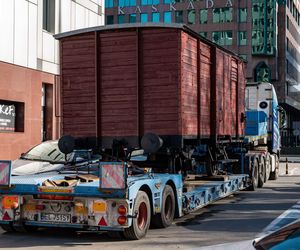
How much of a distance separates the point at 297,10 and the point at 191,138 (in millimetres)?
88716

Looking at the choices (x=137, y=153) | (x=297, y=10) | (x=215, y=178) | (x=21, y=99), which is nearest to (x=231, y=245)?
(x=137, y=153)

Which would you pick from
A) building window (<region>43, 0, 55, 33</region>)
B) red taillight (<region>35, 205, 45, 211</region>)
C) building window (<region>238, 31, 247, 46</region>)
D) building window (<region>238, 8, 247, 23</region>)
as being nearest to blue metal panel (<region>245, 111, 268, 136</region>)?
red taillight (<region>35, 205, 45, 211</region>)

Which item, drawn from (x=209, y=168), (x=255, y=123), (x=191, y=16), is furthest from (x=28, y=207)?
(x=191, y=16)

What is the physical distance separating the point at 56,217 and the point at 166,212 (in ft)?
6.56

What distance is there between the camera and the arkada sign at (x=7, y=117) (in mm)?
20547

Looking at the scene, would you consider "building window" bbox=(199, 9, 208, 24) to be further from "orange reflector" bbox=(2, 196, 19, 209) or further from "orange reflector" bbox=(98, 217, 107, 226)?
"orange reflector" bbox=(98, 217, 107, 226)

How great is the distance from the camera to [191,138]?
1032 centimetres

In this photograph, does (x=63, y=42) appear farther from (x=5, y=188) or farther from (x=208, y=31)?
(x=208, y=31)

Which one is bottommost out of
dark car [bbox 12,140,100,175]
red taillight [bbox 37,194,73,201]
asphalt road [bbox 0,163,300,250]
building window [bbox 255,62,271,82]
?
asphalt road [bbox 0,163,300,250]

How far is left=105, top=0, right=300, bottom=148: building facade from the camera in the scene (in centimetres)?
7444

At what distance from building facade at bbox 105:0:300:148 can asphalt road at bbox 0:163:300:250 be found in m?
60.9

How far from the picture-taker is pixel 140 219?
8.28 metres

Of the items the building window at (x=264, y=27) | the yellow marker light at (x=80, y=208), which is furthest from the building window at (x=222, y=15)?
the yellow marker light at (x=80, y=208)

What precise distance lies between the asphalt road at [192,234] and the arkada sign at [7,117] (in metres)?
10.8
